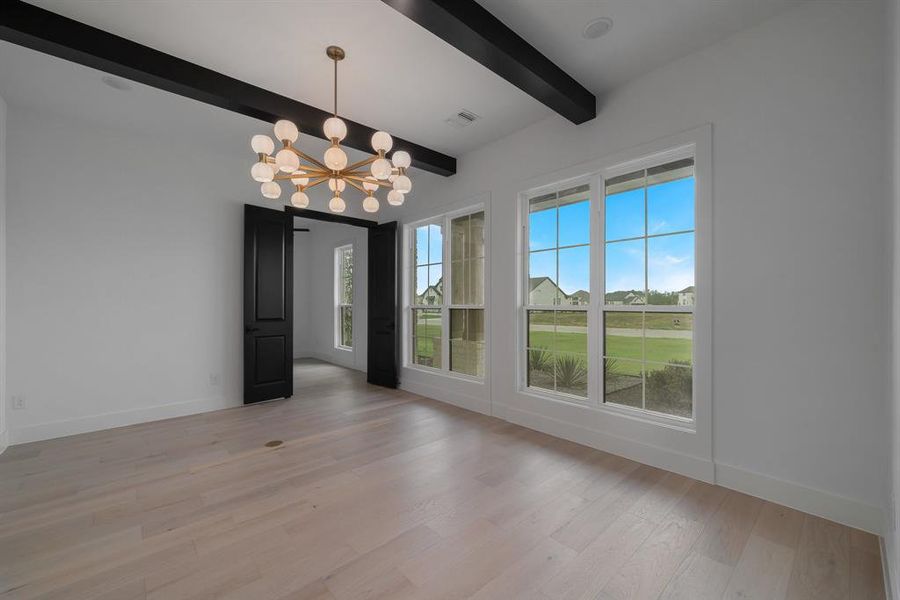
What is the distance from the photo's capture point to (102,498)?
2459mm

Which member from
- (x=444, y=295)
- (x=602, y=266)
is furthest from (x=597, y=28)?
(x=444, y=295)

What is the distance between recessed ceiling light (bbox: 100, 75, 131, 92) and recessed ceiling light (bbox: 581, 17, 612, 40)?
140 inches

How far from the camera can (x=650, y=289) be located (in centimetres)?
309

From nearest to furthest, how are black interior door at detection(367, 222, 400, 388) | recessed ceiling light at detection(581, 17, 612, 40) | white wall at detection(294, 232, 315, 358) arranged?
1. recessed ceiling light at detection(581, 17, 612, 40)
2. black interior door at detection(367, 222, 400, 388)
3. white wall at detection(294, 232, 315, 358)

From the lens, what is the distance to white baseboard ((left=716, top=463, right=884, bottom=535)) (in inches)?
82.4

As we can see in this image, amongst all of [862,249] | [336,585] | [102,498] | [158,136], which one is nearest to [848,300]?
[862,249]

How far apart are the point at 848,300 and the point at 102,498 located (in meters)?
4.75

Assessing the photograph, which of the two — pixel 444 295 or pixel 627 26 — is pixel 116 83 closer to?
pixel 444 295

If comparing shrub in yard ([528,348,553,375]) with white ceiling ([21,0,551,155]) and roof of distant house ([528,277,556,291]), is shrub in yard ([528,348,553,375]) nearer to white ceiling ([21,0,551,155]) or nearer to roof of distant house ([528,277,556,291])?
roof of distant house ([528,277,556,291])

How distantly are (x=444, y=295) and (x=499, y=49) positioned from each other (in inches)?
120

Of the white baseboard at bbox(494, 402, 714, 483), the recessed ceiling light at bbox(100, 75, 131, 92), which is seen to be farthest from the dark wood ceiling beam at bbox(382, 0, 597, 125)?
the white baseboard at bbox(494, 402, 714, 483)

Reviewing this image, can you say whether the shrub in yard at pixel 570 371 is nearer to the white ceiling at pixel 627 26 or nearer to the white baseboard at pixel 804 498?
the white baseboard at pixel 804 498

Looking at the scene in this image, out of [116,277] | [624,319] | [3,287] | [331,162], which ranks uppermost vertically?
[331,162]

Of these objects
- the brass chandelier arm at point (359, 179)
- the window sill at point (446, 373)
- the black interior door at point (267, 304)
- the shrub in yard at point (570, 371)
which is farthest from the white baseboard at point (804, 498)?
the black interior door at point (267, 304)
